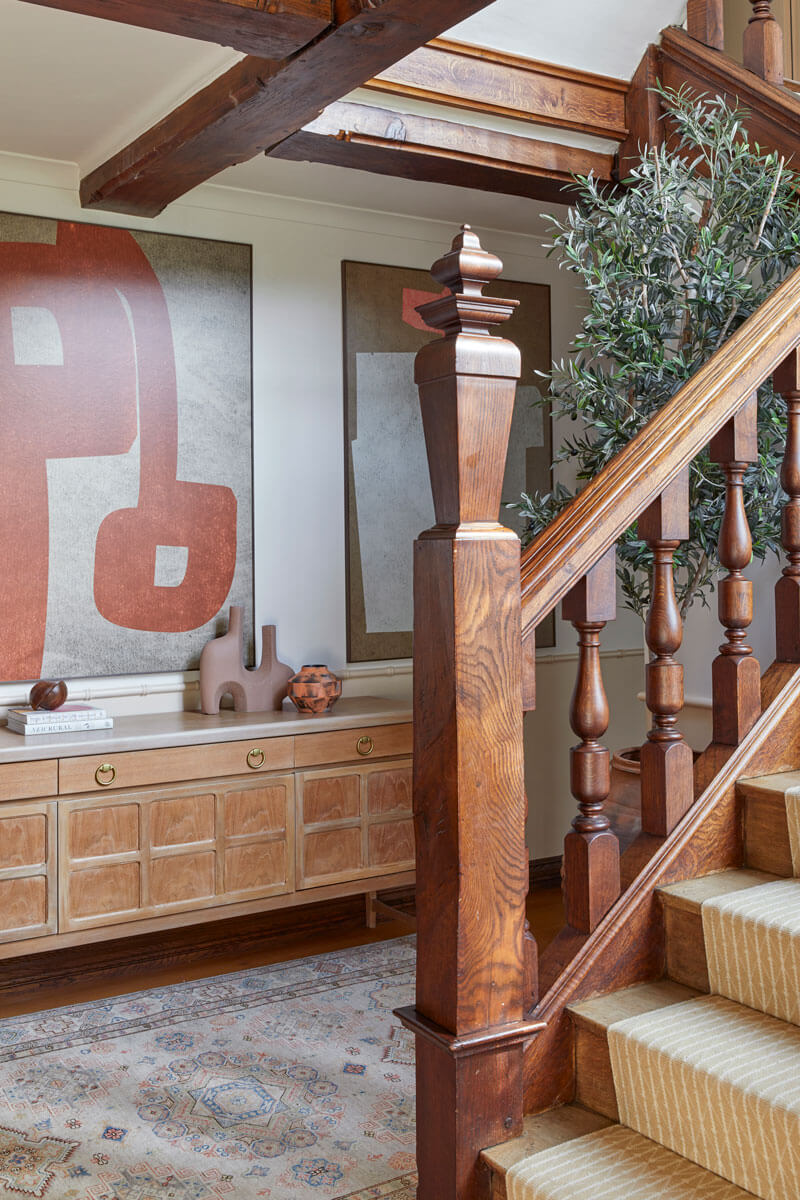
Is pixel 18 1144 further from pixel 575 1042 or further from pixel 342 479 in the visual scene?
pixel 342 479

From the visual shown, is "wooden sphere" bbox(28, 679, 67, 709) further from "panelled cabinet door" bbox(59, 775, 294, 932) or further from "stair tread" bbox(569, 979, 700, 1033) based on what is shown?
"stair tread" bbox(569, 979, 700, 1033)

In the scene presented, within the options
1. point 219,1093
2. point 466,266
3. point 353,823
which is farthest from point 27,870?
point 466,266

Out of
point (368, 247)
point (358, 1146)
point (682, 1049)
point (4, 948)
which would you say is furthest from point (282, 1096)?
point (368, 247)

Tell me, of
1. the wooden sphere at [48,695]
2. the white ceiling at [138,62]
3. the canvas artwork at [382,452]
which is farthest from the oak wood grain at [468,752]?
the canvas artwork at [382,452]

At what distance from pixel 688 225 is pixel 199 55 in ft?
4.24

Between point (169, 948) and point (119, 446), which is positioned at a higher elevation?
point (119, 446)

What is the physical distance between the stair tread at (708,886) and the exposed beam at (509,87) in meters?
2.34

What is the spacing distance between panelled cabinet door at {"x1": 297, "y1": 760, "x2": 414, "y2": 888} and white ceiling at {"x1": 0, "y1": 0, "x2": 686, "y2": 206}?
207cm

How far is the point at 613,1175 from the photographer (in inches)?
58.9

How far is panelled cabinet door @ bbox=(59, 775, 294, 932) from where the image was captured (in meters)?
3.21

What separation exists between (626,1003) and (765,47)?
109 inches

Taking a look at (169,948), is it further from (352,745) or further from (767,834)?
(767,834)

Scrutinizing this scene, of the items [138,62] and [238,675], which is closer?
[138,62]

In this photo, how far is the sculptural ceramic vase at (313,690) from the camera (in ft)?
12.4
